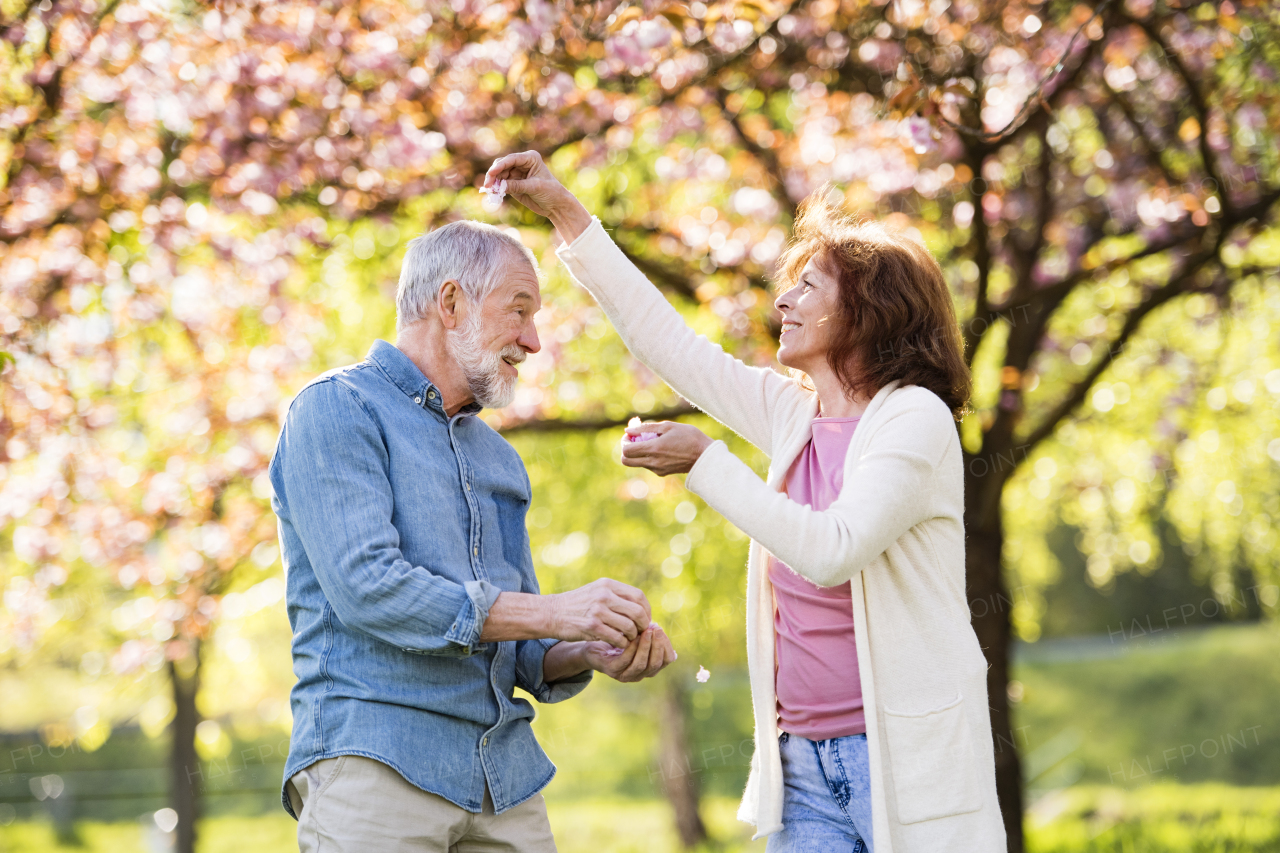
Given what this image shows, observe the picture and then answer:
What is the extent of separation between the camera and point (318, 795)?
6.61 feet

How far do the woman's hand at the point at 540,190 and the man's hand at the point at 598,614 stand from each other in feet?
2.74

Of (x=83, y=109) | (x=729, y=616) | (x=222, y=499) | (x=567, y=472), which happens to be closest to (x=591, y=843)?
(x=729, y=616)

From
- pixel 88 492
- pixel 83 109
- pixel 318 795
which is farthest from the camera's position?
pixel 88 492

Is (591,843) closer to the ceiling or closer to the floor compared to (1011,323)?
closer to the floor

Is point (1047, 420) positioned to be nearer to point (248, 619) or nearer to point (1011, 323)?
point (1011, 323)

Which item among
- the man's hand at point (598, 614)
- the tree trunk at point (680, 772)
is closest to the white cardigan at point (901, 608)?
the man's hand at point (598, 614)

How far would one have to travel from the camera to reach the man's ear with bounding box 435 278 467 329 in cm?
234

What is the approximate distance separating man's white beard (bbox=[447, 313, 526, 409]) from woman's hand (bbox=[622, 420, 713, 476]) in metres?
0.36

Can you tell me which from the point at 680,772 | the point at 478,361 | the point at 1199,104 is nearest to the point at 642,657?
the point at 478,361

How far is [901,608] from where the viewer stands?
6.86 feet

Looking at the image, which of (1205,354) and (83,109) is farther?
(1205,354)

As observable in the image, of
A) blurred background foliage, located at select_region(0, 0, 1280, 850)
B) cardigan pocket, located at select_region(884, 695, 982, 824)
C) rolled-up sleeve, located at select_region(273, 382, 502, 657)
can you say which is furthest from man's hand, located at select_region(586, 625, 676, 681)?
blurred background foliage, located at select_region(0, 0, 1280, 850)

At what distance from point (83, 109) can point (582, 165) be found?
8.35 ft

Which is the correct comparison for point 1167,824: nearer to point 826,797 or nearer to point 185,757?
point 826,797
